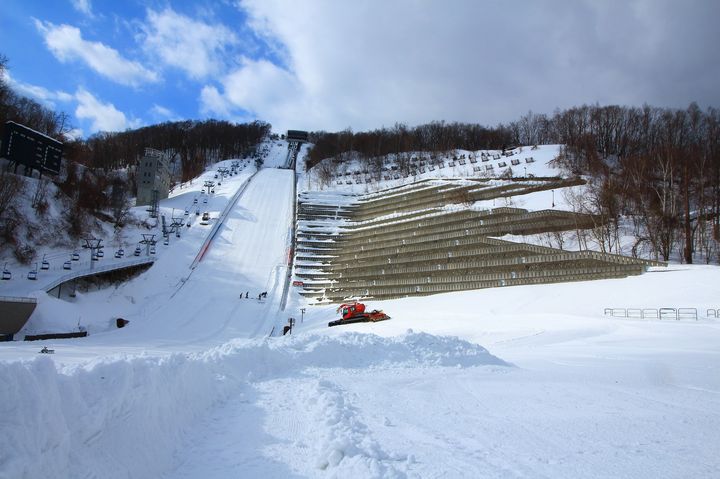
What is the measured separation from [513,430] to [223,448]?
377cm

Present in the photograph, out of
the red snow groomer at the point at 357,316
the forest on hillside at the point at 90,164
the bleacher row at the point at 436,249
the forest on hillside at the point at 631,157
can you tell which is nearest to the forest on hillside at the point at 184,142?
the forest on hillside at the point at 90,164

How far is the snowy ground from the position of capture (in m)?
4.14

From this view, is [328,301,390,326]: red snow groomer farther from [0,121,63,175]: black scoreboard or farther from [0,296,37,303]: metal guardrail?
[0,121,63,175]: black scoreboard

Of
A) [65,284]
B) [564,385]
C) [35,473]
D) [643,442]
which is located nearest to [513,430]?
[643,442]

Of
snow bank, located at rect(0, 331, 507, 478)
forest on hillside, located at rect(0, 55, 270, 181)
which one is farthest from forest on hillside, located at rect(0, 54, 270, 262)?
snow bank, located at rect(0, 331, 507, 478)

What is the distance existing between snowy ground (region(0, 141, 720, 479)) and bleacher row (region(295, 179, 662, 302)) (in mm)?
11662

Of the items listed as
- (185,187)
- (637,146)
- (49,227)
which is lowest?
(49,227)

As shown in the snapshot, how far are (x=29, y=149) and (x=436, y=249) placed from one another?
34985mm

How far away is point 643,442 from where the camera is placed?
214 inches

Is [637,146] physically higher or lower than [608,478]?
higher

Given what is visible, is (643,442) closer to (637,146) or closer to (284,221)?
(284,221)

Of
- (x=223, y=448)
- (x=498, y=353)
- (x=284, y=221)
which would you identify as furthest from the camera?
(x=284, y=221)

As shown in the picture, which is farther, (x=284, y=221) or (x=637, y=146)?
(x=637, y=146)

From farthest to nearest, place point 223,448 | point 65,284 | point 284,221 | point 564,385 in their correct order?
point 284,221 → point 65,284 → point 564,385 → point 223,448
